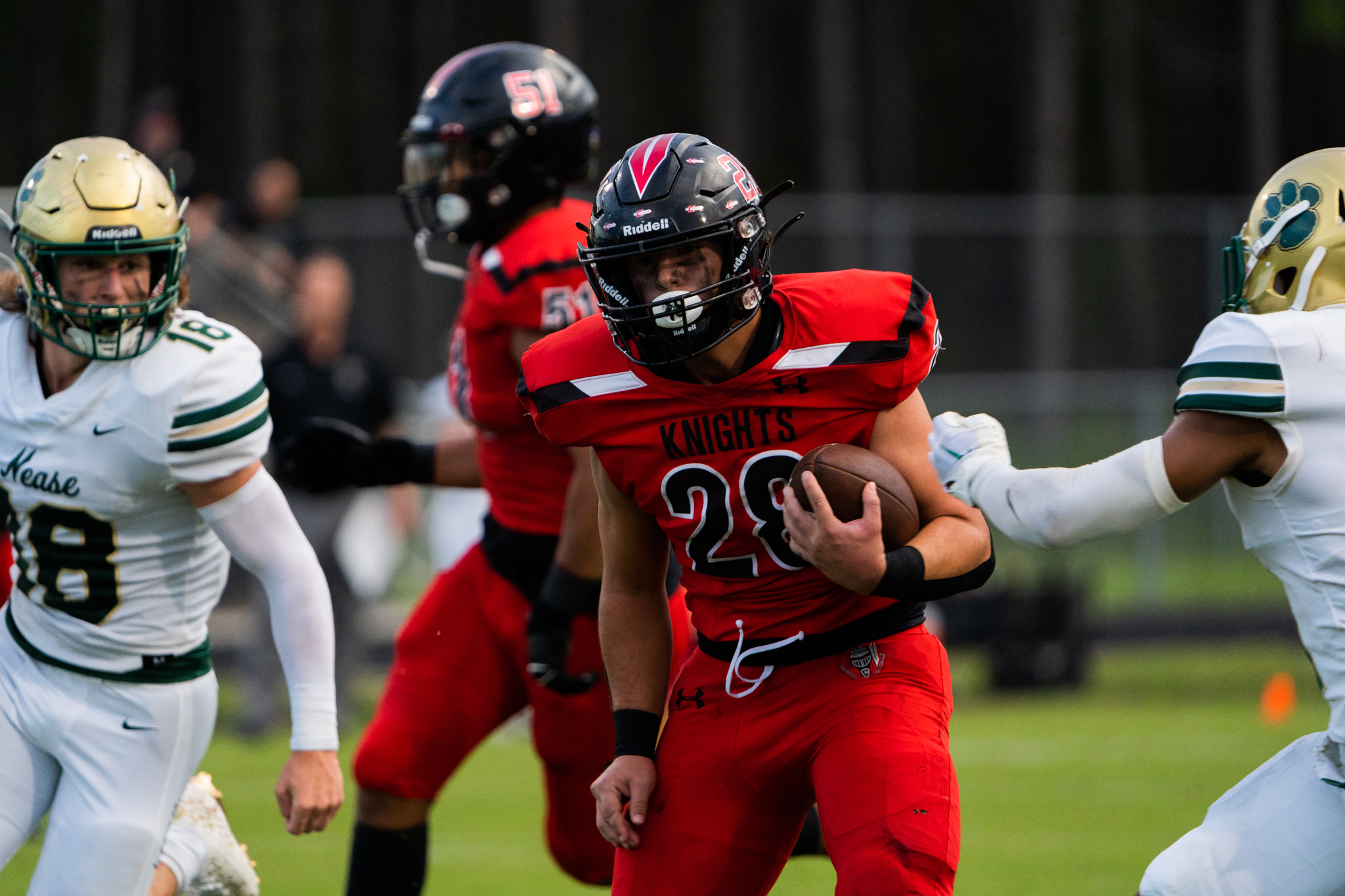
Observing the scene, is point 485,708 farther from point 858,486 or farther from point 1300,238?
point 1300,238

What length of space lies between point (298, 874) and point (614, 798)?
3.08m

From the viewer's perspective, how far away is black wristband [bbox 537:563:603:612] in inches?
168

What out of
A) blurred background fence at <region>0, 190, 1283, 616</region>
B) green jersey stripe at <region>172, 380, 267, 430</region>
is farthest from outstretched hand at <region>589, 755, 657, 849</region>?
blurred background fence at <region>0, 190, 1283, 616</region>

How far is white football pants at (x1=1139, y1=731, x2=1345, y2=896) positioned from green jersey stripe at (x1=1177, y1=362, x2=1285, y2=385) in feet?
2.25

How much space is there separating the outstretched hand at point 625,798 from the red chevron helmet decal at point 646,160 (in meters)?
1.12

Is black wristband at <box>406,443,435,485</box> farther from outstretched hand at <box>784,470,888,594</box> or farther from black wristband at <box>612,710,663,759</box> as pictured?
outstretched hand at <box>784,470,888,594</box>

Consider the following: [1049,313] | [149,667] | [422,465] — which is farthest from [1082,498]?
[1049,313]

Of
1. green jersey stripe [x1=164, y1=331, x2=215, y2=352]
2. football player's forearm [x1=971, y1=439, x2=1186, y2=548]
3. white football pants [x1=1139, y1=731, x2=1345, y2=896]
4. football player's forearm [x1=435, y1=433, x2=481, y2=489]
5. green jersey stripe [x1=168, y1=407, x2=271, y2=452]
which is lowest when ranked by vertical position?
white football pants [x1=1139, y1=731, x2=1345, y2=896]

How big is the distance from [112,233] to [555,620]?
4.65ft

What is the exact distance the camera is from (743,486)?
333 cm

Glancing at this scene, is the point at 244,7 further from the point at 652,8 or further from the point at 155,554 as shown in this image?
the point at 155,554

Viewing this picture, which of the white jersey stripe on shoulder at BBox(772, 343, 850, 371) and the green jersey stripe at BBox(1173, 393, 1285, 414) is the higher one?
the white jersey stripe on shoulder at BBox(772, 343, 850, 371)

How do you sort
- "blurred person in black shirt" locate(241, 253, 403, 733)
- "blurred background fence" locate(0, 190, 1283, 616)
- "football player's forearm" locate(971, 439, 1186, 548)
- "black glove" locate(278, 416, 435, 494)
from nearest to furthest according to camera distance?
"football player's forearm" locate(971, 439, 1186, 548) → "black glove" locate(278, 416, 435, 494) → "blurred person in black shirt" locate(241, 253, 403, 733) → "blurred background fence" locate(0, 190, 1283, 616)

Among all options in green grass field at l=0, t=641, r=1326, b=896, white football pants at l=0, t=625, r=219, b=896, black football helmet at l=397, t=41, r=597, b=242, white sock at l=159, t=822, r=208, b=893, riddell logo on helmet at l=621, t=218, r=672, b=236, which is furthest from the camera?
green grass field at l=0, t=641, r=1326, b=896
